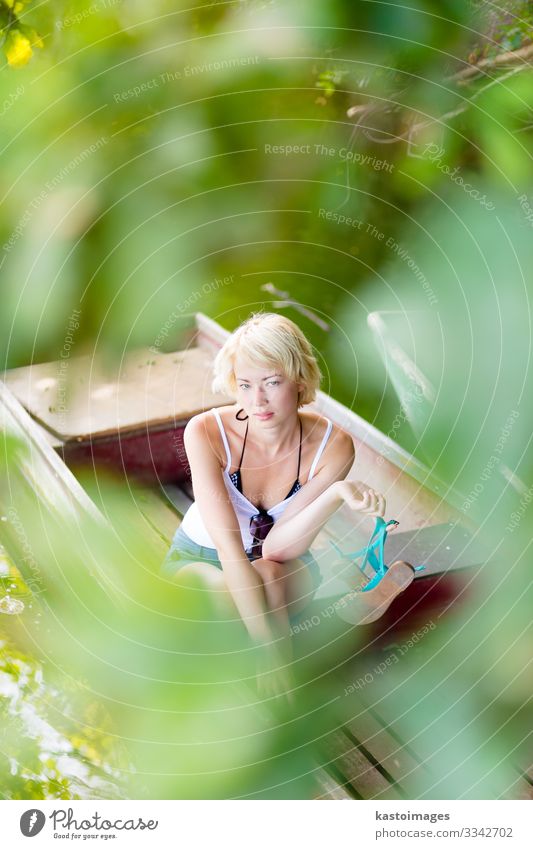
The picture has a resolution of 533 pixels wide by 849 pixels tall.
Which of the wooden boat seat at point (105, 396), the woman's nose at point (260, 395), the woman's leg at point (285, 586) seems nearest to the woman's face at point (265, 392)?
the woman's nose at point (260, 395)

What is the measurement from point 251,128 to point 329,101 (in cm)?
9

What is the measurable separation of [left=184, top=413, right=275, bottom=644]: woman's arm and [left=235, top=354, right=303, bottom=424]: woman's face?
1.6 inches

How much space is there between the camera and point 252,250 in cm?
94

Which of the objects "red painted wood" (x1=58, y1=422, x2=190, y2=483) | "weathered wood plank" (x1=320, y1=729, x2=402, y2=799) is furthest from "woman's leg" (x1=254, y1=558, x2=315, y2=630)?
"red painted wood" (x1=58, y1=422, x2=190, y2=483)

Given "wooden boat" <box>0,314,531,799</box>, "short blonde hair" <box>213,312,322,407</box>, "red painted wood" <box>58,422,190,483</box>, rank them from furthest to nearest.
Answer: "red painted wood" <box>58,422,190,483</box>
"wooden boat" <box>0,314,531,799</box>
"short blonde hair" <box>213,312,322,407</box>

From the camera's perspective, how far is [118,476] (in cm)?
103

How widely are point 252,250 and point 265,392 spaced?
242 millimetres

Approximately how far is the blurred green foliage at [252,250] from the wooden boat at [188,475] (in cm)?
2

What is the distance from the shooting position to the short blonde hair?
2.35ft

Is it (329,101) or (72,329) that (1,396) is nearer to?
(72,329)

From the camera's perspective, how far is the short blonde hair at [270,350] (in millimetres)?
718
